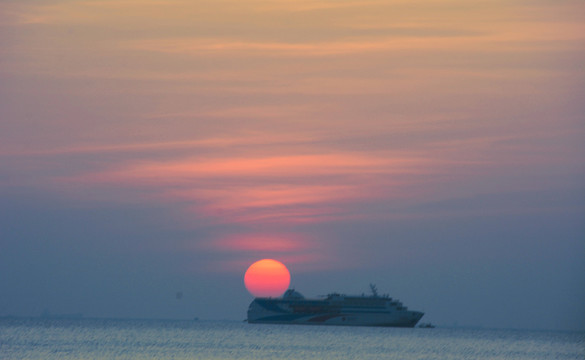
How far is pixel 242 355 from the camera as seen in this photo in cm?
8669

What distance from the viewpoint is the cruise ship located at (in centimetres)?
16650

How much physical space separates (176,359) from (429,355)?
32.3m

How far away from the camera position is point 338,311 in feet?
550

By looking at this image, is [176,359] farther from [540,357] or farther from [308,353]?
[540,357]

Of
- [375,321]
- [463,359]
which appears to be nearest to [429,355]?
[463,359]

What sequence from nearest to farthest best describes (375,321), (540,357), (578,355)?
(540,357) < (578,355) < (375,321)

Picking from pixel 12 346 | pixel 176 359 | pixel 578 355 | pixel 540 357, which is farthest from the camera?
pixel 578 355

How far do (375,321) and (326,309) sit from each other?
8.54 m

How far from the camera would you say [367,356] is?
298 ft

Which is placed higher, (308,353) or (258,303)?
(258,303)

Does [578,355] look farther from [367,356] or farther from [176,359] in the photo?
[176,359]

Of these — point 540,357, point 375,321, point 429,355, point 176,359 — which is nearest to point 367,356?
point 429,355

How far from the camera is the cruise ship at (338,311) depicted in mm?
166500

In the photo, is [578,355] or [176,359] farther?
[578,355]
